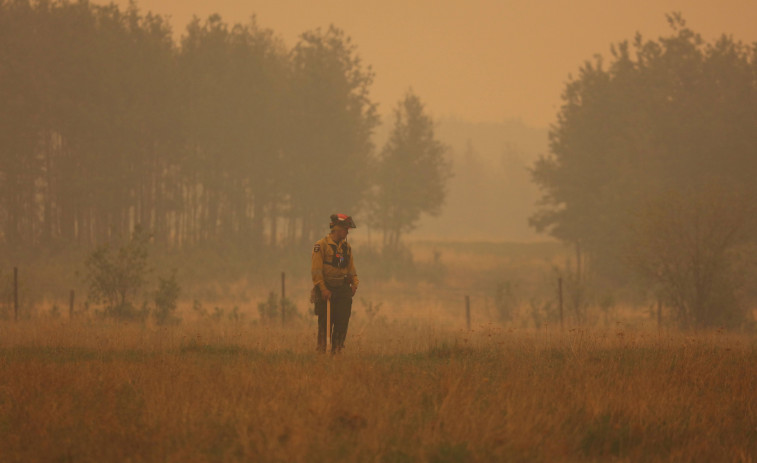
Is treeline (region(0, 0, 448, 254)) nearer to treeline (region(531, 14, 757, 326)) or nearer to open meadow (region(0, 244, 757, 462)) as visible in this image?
treeline (region(531, 14, 757, 326))

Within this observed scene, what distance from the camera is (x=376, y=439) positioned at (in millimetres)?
6219

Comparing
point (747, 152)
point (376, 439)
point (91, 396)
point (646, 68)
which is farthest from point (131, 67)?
point (376, 439)

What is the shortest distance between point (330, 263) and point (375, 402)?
393cm

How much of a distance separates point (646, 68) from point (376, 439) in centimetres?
3941

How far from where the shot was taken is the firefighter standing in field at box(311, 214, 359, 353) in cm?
1112

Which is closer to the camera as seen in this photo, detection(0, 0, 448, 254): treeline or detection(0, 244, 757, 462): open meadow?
detection(0, 244, 757, 462): open meadow

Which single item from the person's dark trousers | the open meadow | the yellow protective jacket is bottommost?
the open meadow

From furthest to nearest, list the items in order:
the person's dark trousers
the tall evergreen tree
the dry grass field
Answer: the tall evergreen tree
the person's dark trousers
the dry grass field

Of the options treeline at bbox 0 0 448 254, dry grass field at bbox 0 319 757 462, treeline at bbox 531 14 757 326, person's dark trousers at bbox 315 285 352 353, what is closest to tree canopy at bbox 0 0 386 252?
treeline at bbox 0 0 448 254

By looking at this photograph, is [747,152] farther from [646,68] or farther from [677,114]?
[646,68]

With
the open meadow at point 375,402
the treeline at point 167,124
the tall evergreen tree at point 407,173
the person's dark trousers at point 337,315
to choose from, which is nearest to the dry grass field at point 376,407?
the open meadow at point 375,402

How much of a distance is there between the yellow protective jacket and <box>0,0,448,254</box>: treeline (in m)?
29.7

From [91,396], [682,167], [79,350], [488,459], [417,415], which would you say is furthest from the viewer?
[682,167]

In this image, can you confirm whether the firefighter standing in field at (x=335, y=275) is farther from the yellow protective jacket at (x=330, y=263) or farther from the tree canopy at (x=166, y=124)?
the tree canopy at (x=166, y=124)
